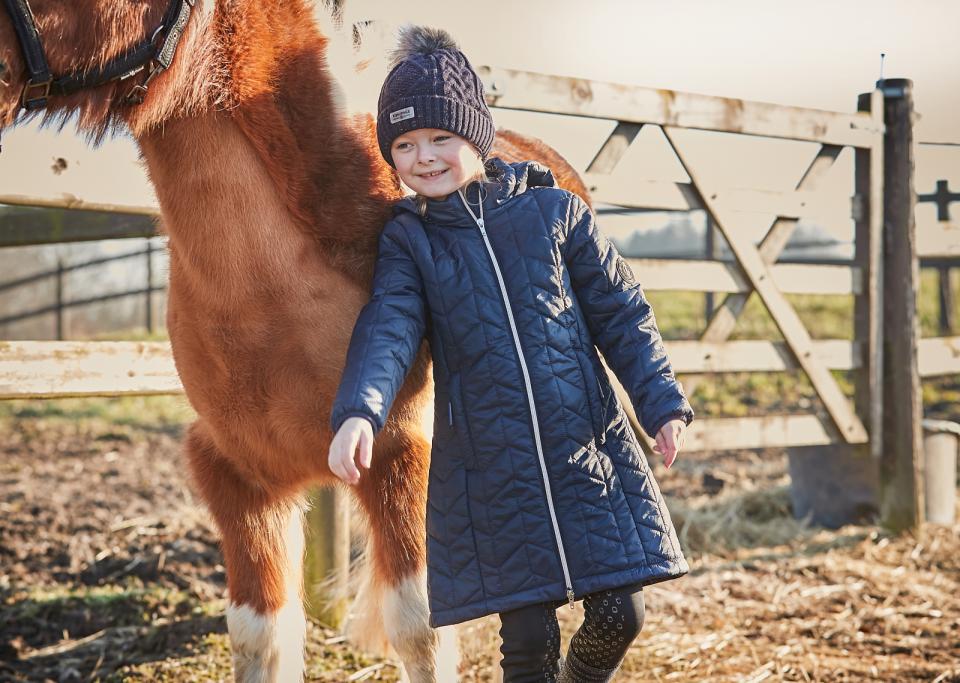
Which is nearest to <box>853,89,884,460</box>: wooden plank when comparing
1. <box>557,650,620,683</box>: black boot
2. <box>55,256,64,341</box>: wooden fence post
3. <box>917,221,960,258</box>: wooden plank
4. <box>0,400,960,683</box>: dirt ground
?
<box>917,221,960,258</box>: wooden plank

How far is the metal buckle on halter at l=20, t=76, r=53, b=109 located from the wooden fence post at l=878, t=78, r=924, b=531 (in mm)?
4953

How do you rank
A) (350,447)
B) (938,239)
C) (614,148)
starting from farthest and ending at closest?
(938,239)
(614,148)
(350,447)

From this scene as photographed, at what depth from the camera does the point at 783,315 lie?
5.00 metres

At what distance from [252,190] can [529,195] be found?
27.3 inches

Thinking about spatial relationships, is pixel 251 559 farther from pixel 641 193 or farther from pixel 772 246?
pixel 772 246

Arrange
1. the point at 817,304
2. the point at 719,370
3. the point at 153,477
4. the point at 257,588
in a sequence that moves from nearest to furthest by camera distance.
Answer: the point at 257,588, the point at 719,370, the point at 153,477, the point at 817,304

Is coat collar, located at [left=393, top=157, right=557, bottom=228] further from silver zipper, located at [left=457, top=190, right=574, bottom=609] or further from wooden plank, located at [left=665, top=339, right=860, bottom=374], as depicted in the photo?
wooden plank, located at [left=665, top=339, right=860, bottom=374]

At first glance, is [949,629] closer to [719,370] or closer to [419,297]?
[719,370]

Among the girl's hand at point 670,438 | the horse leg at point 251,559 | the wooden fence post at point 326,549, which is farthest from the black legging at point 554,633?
the wooden fence post at point 326,549

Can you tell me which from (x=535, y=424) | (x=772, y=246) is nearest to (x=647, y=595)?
(x=772, y=246)

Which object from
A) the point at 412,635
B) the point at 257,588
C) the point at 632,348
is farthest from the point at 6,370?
the point at 632,348

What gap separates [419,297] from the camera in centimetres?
212

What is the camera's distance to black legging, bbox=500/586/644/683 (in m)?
2.05

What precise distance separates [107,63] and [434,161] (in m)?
0.75
